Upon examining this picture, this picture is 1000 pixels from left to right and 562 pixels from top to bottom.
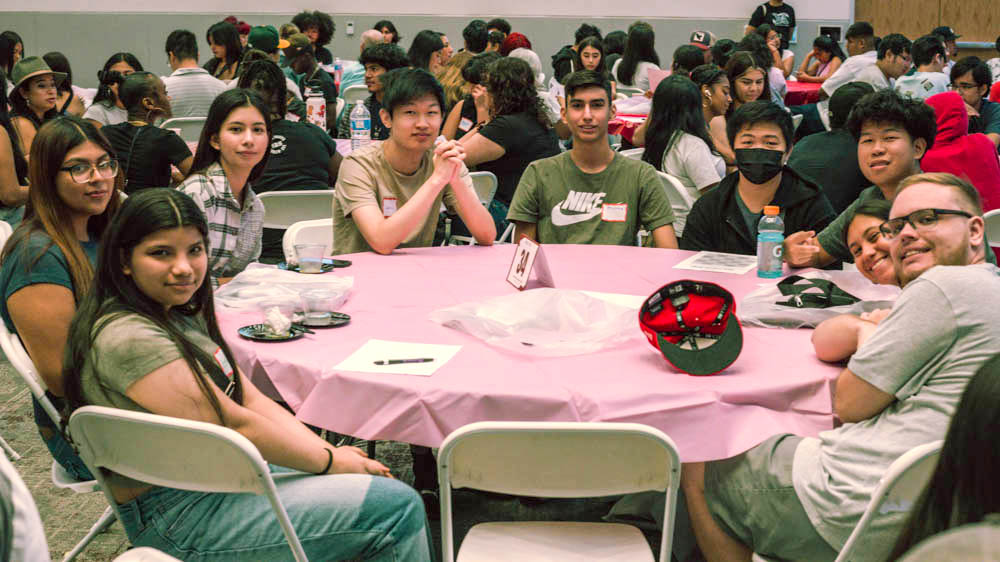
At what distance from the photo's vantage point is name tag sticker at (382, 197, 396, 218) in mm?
3605

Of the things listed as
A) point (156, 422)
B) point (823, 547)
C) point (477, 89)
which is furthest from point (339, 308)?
point (477, 89)

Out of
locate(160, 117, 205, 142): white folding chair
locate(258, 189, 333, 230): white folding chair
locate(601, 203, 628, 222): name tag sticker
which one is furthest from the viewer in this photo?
locate(160, 117, 205, 142): white folding chair

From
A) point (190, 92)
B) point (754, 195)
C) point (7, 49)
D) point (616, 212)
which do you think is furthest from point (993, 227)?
point (7, 49)

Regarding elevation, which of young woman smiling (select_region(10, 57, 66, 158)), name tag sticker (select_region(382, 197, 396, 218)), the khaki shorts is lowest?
the khaki shorts

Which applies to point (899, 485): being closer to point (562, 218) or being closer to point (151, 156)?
point (562, 218)

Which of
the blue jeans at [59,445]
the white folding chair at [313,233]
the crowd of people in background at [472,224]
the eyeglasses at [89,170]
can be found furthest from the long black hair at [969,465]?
the white folding chair at [313,233]

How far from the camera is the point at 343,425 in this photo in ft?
7.04

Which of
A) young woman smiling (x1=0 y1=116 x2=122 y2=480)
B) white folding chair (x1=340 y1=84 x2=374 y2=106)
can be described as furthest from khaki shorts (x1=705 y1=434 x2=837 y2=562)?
white folding chair (x1=340 y1=84 x2=374 y2=106)

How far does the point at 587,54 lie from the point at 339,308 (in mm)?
6478

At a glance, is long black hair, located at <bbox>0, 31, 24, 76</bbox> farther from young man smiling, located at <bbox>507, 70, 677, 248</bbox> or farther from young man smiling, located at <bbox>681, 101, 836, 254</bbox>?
young man smiling, located at <bbox>681, 101, 836, 254</bbox>

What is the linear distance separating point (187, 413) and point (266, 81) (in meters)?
3.13

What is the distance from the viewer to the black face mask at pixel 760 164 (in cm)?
345

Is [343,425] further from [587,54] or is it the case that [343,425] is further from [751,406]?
[587,54]

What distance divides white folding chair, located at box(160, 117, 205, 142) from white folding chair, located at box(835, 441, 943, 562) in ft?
16.3
